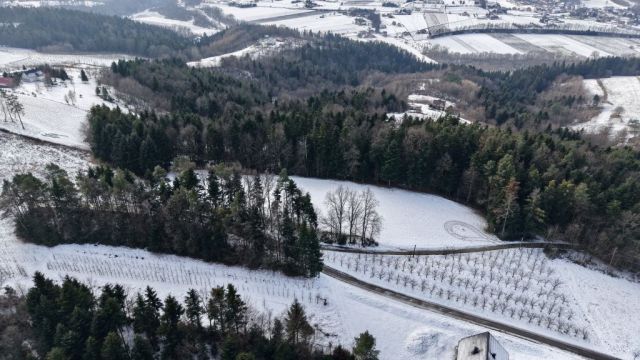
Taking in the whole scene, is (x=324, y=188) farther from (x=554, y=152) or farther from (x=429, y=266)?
(x=554, y=152)

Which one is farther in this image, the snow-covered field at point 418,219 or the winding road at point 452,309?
the snow-covered field at point 418,219

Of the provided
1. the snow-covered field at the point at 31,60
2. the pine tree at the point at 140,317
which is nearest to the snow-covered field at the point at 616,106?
the pine tree at the point at 140,317

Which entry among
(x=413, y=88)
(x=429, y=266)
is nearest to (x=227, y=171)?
(x=429, y=266)

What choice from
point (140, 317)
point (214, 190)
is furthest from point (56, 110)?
point (140, 317)

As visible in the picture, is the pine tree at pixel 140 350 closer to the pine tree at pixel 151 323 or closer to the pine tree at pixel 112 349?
the pine tree at pixel 112 349

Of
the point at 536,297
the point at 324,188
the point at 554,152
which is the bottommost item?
the point at 536,297
